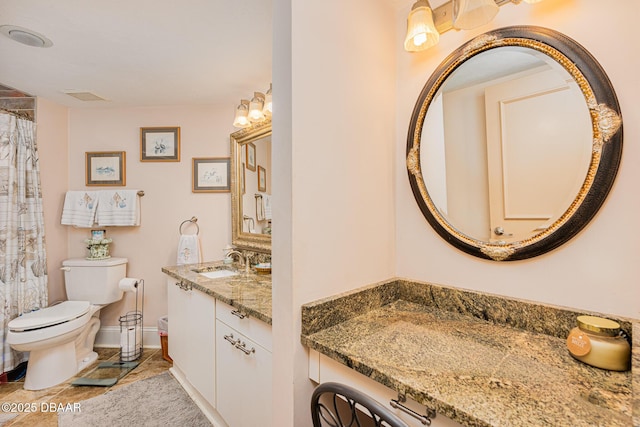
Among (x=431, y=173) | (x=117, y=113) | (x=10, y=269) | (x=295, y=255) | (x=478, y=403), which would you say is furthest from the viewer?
(x=117, y=113)

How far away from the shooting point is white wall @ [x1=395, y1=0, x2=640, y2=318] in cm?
85

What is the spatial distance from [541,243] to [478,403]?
61 cm

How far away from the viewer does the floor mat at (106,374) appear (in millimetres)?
2061

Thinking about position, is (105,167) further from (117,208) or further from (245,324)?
(245,324)

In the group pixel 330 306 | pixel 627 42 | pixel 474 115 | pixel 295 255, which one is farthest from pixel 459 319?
pixel 627 42

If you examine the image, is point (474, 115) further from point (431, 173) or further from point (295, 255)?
point (295, 255)

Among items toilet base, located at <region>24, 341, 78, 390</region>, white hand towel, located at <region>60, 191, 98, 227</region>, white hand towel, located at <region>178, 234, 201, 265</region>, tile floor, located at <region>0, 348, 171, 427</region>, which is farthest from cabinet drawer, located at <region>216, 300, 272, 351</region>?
white hand towel, located at <region>60, 191, 98, 227</region>

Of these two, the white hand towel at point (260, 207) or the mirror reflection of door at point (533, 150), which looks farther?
the white hand towel at point (260, 207)

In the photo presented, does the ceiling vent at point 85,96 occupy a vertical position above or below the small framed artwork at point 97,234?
above

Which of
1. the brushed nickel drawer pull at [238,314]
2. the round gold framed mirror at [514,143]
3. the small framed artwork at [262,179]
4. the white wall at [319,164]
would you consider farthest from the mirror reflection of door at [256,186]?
the round gold framed mirror at [514,143]

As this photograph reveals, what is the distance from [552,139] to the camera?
98 centimetres

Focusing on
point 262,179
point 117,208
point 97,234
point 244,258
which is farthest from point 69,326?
point 262,179

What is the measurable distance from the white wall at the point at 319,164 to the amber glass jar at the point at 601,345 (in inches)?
26.2

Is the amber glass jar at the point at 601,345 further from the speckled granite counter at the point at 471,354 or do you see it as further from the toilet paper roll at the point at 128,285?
the toilet paper roll at the point at 128,285
